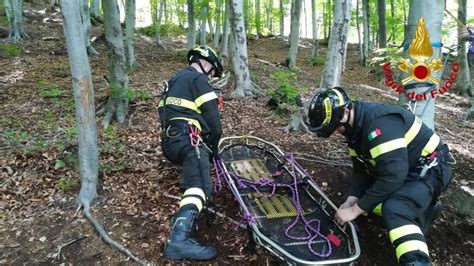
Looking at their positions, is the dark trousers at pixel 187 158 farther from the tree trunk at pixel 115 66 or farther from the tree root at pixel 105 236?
the tree trunk at pixel 115 66

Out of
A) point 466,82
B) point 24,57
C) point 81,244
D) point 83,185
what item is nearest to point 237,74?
point 83,185

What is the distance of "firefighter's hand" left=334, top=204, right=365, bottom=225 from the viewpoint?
3586 millimetres

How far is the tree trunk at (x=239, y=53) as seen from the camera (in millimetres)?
9383

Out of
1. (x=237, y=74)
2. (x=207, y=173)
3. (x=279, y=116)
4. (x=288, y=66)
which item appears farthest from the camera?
(x=288, y=66)

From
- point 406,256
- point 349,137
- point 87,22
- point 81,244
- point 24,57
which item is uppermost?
point 87,22

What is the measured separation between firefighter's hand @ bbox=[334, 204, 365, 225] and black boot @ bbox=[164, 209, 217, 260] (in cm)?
143

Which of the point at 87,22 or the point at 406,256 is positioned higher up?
the point at 87,22

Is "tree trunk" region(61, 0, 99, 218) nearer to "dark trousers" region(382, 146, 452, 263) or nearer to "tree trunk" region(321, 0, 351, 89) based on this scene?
"dark trousers" region(382, 146, 452, 263)

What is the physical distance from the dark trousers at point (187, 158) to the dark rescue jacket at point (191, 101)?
0.14 meters

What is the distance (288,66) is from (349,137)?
49.4 feet

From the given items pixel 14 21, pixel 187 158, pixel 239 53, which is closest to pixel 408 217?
pixel 187 158

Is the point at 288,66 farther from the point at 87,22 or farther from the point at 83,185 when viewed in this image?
the point at 83,185

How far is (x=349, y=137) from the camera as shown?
12.0 feet

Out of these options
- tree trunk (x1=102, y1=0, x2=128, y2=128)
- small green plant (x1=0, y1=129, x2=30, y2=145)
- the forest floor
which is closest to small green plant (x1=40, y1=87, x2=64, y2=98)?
the forest floor
